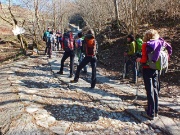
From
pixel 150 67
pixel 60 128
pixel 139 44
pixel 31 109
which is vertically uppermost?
pixel 139 44

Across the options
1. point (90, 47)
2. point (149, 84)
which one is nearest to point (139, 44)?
point (90, 47)

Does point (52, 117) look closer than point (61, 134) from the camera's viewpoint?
No


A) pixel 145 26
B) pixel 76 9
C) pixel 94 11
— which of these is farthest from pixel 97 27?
pixel 76 9

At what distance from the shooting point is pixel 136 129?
16.2 feet

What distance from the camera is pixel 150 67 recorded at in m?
5.10

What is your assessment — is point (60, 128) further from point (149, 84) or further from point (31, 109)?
point (149, 84)

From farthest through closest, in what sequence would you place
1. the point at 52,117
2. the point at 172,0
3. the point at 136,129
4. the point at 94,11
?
the point at 94,11, the point at 172,0, the point at 52,117, the point at 136,129

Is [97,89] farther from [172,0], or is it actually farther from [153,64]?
[172,0]

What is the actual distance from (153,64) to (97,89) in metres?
3.19

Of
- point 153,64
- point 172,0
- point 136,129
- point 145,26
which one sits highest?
point 172,0

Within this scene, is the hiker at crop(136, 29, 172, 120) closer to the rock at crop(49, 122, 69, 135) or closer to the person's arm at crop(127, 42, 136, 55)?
the rock at crop(49, 122, 69, 135)

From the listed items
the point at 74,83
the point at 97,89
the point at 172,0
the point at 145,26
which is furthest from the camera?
the point at 145,26

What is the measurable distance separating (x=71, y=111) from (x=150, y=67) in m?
2.21

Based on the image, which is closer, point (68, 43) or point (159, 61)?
point (159, 61)
